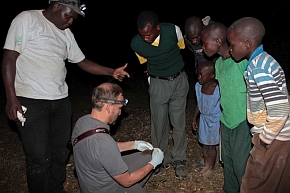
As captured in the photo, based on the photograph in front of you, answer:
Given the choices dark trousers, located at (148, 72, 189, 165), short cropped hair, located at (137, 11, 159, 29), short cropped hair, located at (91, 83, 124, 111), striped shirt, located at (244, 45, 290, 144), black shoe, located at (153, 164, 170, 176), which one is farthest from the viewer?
black shoe, located at (153, 164, 170, 176)

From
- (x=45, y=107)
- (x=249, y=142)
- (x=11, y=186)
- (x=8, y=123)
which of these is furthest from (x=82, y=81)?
(x=249, y=142)

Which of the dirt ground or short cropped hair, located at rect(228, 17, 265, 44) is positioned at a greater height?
short cropped hair, located at rect(228, 17, 265, 44)

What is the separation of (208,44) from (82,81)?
9852 mm

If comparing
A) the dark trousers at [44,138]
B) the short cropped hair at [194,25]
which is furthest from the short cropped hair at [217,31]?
the dark trousers at [44,138]

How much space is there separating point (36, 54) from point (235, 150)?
226cm

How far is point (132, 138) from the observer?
5754 millimetres

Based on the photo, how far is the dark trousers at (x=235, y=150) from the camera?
2.97 metres

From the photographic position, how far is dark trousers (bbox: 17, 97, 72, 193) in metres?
3.16

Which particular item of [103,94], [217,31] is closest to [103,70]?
[103,94]

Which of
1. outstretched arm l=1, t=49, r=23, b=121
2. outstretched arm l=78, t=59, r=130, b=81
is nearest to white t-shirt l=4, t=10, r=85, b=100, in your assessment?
outstretched arm l=1, t=49, r=23, b=121

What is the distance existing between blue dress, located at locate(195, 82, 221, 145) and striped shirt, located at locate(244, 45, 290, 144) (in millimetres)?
1083

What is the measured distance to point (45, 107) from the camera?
324 cm

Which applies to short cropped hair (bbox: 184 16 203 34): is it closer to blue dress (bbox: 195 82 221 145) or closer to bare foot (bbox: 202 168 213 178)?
blue dress (bbox: 195 82 221 145)

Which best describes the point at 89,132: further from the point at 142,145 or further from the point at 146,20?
the point at 146,20
